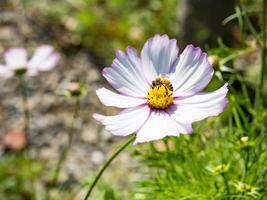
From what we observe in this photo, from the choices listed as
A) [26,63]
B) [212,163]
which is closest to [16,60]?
[26,63]

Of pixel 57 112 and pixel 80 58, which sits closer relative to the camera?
pixel 57 112

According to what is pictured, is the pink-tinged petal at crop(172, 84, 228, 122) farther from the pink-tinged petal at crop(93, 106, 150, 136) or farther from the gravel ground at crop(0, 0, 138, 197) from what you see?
the gravel ground at crop(0, 0, 138, 197)

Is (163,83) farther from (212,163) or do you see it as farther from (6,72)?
(6,72)

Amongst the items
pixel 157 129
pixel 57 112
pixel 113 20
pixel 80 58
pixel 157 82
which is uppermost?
pixel 113 20

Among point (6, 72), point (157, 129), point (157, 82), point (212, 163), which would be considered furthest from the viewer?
point (6, 72)

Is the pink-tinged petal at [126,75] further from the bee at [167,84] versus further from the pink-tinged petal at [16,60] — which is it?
the pink-tinged petal at [16,60]

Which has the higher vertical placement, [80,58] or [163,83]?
[80,58]

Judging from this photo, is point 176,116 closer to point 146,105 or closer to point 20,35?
point 146,105
